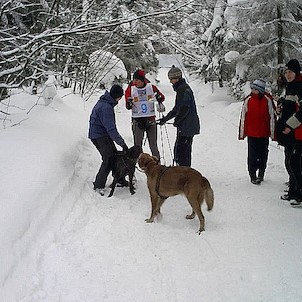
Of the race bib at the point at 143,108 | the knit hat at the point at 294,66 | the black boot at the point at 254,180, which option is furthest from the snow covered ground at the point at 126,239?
the knit hat at the point at 294,66

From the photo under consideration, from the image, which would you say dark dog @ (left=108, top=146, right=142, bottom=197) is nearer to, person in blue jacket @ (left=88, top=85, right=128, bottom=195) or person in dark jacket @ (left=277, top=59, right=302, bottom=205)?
person in blue jacket @ (left=88, top=85, right=128, bottom=195)

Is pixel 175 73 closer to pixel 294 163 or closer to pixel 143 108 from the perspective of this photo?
pixel 143 108

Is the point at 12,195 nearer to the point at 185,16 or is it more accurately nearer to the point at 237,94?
the point at 185,16

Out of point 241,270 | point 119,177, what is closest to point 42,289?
point 241,270

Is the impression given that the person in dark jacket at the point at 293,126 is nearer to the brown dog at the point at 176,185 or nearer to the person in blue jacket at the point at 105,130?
the brown dog at the point at 176,185

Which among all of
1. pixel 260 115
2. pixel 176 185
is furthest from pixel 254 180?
pixel 176 185

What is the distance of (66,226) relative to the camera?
4.71 metres

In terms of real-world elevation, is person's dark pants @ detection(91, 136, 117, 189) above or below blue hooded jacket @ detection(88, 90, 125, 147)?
below

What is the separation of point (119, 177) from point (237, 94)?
971 centimetres

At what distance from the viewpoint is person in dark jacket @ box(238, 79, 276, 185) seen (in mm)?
6027

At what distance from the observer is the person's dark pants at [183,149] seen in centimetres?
634

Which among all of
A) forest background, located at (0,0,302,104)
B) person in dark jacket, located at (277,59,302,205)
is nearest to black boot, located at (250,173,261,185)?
person in dark jacket, located at (277,59,302,205)

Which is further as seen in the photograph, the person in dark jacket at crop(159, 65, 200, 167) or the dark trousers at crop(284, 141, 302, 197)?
the person in dark jacket at crop(159, 65, 200, 167)

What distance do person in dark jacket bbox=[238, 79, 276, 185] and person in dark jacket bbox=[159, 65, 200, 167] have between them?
2.91 feet
